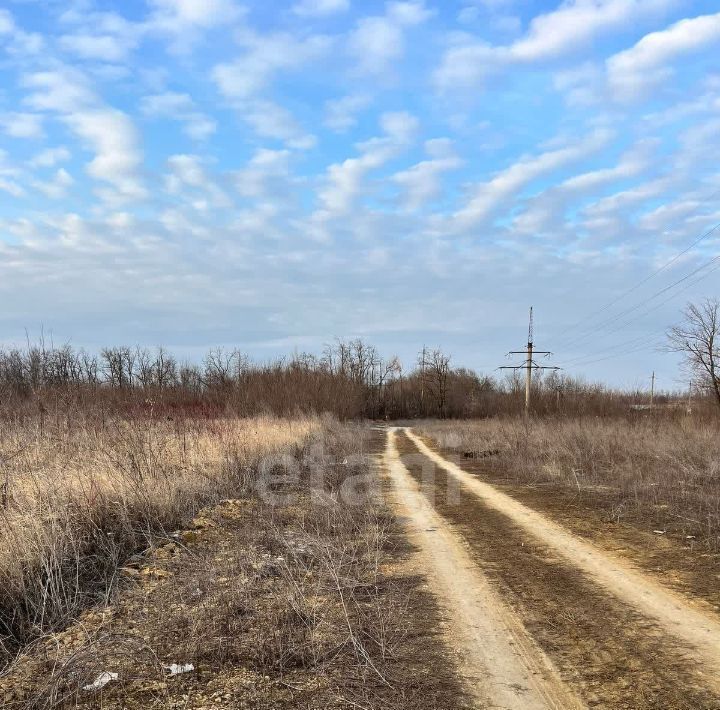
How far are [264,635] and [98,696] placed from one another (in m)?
1.15

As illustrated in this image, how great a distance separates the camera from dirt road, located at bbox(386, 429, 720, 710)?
350 centimetres

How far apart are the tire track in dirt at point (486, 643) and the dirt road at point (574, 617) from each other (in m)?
0.01

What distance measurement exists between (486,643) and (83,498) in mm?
4694

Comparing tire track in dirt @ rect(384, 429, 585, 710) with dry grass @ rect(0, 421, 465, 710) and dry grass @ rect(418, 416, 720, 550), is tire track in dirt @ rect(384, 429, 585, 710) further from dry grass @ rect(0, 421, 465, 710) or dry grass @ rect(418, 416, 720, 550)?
dry grass @ rect(418, 416, 720, 550)

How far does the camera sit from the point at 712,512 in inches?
339

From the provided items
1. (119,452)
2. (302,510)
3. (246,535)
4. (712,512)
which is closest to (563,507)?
(712,512)

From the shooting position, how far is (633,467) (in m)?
13.1

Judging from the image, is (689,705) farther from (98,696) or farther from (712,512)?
(712,512)

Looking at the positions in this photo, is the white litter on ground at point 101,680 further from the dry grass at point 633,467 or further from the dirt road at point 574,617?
the dry grass at point 633,467

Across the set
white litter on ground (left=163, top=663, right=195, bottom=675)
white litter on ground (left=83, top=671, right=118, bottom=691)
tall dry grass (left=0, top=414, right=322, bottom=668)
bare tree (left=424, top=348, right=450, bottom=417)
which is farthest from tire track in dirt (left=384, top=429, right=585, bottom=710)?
bare tree (left=424, top=348, right=450, bottom=417)

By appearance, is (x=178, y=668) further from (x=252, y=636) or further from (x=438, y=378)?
(x=438, y=378)

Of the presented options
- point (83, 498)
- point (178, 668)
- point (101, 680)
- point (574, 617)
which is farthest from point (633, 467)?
point (101, 680)

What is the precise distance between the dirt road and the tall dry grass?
3.28m

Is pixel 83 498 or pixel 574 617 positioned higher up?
pixel 83 498
